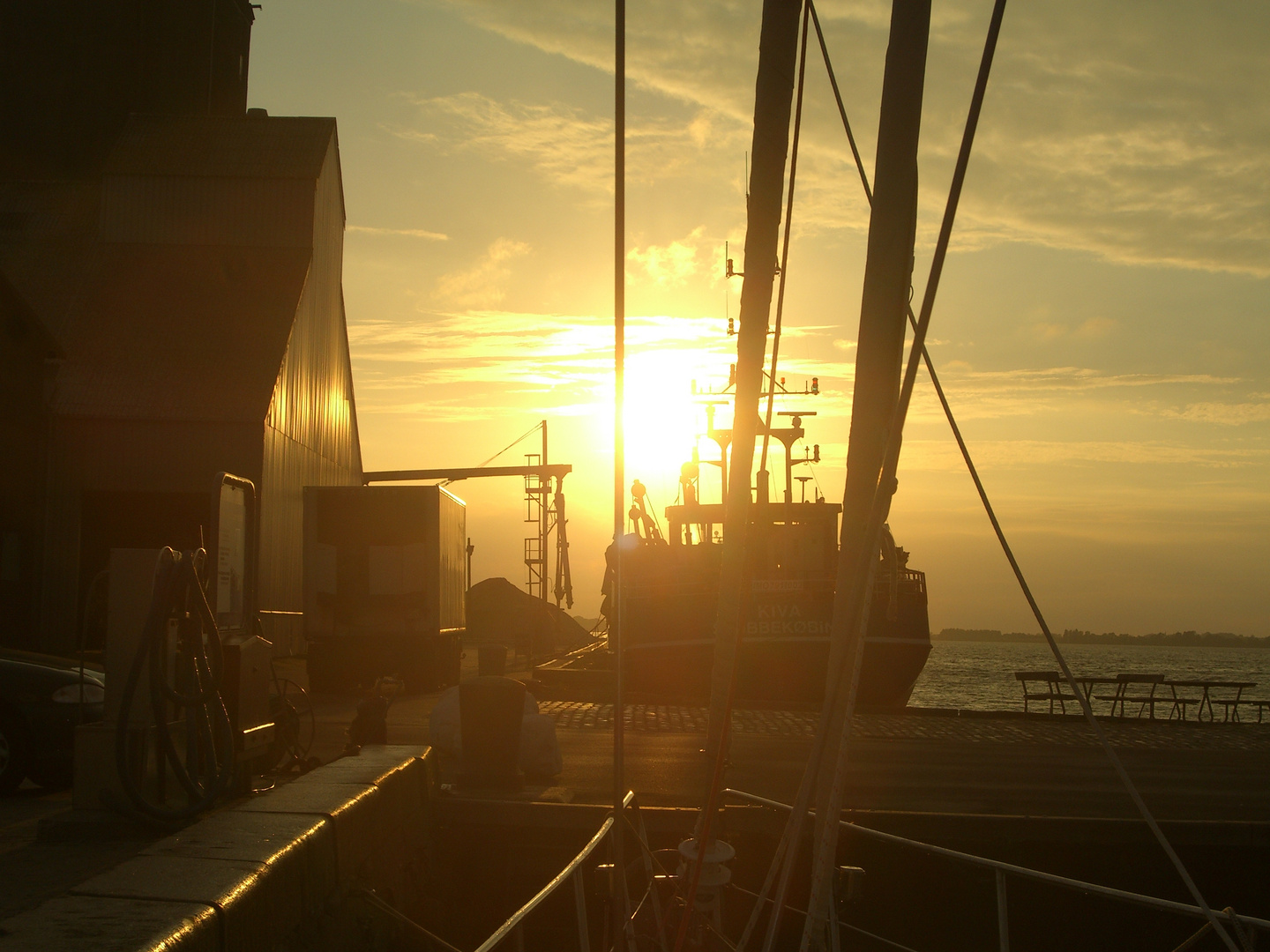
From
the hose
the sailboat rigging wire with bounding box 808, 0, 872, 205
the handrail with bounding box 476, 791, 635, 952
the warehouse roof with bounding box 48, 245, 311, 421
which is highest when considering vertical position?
the warehouse roof with bounding box 48, 245, 311, 421

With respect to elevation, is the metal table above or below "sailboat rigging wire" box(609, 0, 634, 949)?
below

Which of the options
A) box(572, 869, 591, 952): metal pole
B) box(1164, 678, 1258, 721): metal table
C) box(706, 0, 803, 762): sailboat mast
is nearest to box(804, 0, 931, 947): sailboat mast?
box(706, 0, 803, 762): sailboat mast

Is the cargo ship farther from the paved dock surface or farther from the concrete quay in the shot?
the concrete quay

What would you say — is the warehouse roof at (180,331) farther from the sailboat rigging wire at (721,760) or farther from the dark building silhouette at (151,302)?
the sailboat rigging wire at (721,760)

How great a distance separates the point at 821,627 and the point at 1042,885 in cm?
1585

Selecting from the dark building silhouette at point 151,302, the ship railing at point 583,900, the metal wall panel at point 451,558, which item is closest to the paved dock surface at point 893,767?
the metal wall panel at point 451,558

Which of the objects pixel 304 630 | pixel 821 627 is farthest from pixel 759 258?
pixel 821 627

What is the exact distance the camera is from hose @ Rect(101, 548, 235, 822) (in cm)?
620

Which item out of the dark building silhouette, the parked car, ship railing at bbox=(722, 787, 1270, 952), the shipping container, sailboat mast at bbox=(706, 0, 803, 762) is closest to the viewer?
ship railing at bbox=(722, 787, 1270, 952)

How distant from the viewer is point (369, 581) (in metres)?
21.3

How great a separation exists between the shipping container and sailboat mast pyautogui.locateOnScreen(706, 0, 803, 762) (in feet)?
56.1

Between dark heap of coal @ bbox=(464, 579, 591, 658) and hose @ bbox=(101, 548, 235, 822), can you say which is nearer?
hose @ bbox=(101, 548, 235, 822)

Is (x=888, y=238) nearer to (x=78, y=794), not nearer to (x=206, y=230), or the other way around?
(x=78, y=794)

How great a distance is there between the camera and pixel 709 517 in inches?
1146
